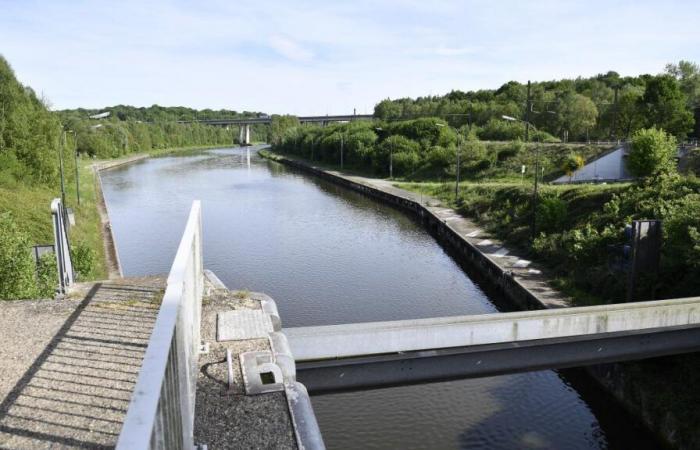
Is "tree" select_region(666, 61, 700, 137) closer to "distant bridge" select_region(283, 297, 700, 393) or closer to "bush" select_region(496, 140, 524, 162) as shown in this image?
"bush" select_region(496, 140, 524, 162)

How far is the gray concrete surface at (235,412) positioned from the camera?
5.50m

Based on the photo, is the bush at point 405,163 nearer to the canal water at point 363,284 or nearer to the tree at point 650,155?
the canal water at point 363,284

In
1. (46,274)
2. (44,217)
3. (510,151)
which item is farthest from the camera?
(510,151)

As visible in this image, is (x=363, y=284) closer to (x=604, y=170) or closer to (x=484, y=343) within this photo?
(x=484, y=343)

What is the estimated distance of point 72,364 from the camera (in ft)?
22.8

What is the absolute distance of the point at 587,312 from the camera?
30.9ft

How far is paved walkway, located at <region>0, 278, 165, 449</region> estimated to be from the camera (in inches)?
218

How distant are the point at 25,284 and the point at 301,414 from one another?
7532 mm

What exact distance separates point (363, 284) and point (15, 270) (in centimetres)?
1097

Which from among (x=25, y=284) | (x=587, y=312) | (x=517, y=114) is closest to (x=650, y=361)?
(x=587, y=312)

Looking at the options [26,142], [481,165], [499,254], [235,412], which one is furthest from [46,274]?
[481,165]

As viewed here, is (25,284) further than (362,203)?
No

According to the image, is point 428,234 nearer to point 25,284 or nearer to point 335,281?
point 335,281

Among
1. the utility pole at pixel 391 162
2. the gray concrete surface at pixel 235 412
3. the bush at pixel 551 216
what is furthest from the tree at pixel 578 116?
the gray concrete surface at pixel 235 412
